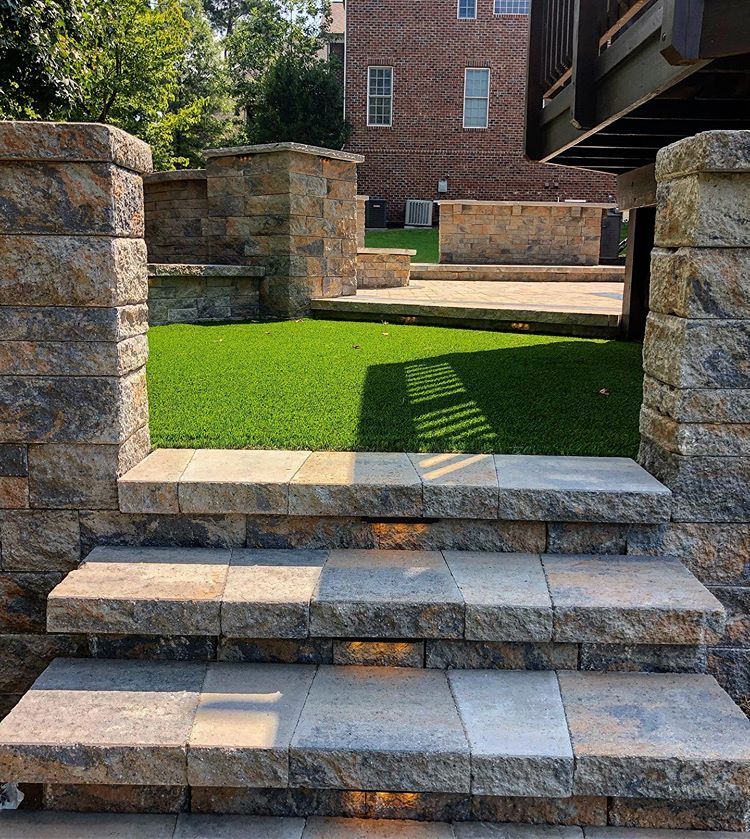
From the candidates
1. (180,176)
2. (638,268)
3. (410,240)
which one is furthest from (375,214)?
(638,268)

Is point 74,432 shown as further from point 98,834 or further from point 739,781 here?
point 739,781

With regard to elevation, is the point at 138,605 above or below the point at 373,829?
above

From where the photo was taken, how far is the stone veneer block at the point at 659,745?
223 cm

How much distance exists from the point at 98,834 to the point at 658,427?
2501 mm

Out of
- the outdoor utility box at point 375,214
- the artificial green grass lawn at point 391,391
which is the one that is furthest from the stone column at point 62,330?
the outdoor utility box at point 375,214

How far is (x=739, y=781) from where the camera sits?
223 centimetres

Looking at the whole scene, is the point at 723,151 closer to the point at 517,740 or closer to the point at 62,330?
the point at 517,740

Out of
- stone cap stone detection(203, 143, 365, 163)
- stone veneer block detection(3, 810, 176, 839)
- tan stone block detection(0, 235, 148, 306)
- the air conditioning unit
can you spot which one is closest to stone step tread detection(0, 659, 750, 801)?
stone veneer block detection(3, 810, 176, 839)

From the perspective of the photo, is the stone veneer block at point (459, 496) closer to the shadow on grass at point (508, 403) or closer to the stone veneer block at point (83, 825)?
the shadow on grass at point (508, 403)

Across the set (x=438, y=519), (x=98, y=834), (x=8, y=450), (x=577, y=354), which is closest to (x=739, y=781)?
(x=438, y=519)

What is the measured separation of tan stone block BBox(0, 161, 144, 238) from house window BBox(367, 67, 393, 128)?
20.9 m

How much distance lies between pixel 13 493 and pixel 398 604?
169 centimetres

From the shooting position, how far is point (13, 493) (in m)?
3.19

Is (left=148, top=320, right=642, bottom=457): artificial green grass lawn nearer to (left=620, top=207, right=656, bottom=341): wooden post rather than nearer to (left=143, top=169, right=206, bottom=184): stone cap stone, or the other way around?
(left=620, top=207, right=656, bottom=341): wooden post
